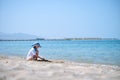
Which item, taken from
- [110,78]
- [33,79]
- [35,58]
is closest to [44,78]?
[33,79]

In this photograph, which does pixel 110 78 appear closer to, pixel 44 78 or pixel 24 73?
pixel 44 78

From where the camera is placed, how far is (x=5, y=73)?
474 centimetres

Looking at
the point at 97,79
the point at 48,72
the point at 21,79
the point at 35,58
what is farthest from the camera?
the point at 35,58

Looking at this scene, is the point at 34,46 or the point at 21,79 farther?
the point at 34,46

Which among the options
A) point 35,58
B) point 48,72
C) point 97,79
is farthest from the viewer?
point 35,58

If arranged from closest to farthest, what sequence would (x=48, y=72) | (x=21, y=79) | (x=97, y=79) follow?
(x=21, y=79), (x=97, y=79), (x=48, y=72)

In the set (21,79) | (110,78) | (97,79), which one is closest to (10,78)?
(21,79)

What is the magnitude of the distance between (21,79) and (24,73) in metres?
0.50

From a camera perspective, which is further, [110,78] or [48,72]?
[48,72]

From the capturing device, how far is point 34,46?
9.60 metres

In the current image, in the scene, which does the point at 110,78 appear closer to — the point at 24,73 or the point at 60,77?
the point at 60,77

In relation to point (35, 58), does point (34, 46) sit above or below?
above

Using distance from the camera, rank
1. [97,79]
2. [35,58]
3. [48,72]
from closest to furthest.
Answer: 1. [97,79]
2. [48,72]
3. [35,58]

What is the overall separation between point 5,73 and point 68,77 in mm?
1534
